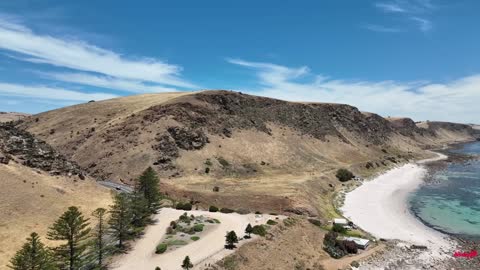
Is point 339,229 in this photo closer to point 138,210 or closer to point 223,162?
point 138,210

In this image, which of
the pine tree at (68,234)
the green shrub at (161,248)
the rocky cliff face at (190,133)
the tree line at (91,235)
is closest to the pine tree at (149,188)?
the tree line at (91,235)

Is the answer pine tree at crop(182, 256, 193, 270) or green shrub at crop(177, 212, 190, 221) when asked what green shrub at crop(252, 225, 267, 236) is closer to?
green shrub at crop(177, 212, 190, 221)

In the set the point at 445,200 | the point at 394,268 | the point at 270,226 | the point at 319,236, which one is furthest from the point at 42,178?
the point at 445,200

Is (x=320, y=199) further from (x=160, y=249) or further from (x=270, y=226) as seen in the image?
(x=160, y=249)

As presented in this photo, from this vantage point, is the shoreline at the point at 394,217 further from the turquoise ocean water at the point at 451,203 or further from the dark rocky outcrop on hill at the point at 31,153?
the dark rocky outcrop on hill at the point at 31,153

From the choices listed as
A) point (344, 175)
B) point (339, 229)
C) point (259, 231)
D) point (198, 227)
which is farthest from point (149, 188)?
point (344, 175)

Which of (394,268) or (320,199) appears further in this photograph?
(320,199)
